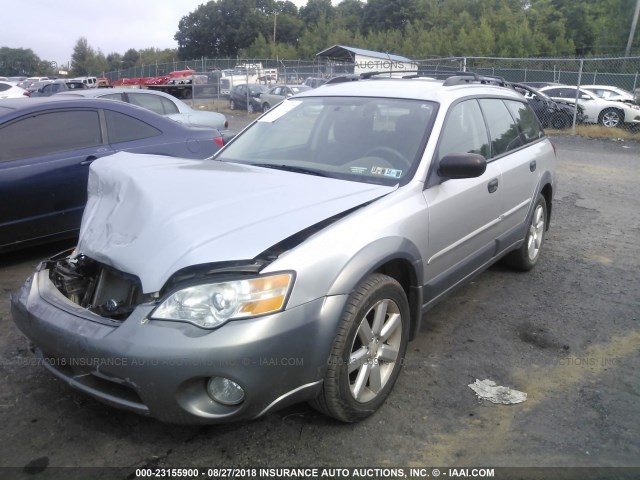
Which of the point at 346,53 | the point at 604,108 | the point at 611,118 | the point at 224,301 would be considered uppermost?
the point at 346,53

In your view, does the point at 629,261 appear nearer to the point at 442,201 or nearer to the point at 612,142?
the point at 442,201

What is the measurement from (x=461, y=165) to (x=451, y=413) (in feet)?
4.48

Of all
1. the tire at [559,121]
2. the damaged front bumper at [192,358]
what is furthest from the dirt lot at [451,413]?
the tire at [559,121]

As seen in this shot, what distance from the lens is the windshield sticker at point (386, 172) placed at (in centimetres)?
332

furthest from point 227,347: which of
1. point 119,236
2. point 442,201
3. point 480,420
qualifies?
point 442,201

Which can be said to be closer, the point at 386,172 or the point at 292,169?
the point at 386,172

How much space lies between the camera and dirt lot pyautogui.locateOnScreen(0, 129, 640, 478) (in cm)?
258

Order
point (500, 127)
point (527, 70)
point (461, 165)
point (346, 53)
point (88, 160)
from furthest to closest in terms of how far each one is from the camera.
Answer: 1. point (346, 53)
2. point (527, 70)
3. point (88, 160)
4. point (500, 127)
5. point (461, 165)

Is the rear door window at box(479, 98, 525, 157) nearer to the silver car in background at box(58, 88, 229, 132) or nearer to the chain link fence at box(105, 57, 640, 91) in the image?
the silver car in background at box(58, 88, 229, 132)

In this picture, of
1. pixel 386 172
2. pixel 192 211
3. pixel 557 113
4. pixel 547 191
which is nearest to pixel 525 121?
pixel 547 191

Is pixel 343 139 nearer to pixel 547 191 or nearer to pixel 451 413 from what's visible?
pixel 451 413

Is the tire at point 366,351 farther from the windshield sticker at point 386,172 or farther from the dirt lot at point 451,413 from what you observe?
Result: the windshield sticker at point 386,172

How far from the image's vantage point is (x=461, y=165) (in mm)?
3205

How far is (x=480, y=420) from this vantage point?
2904mm
